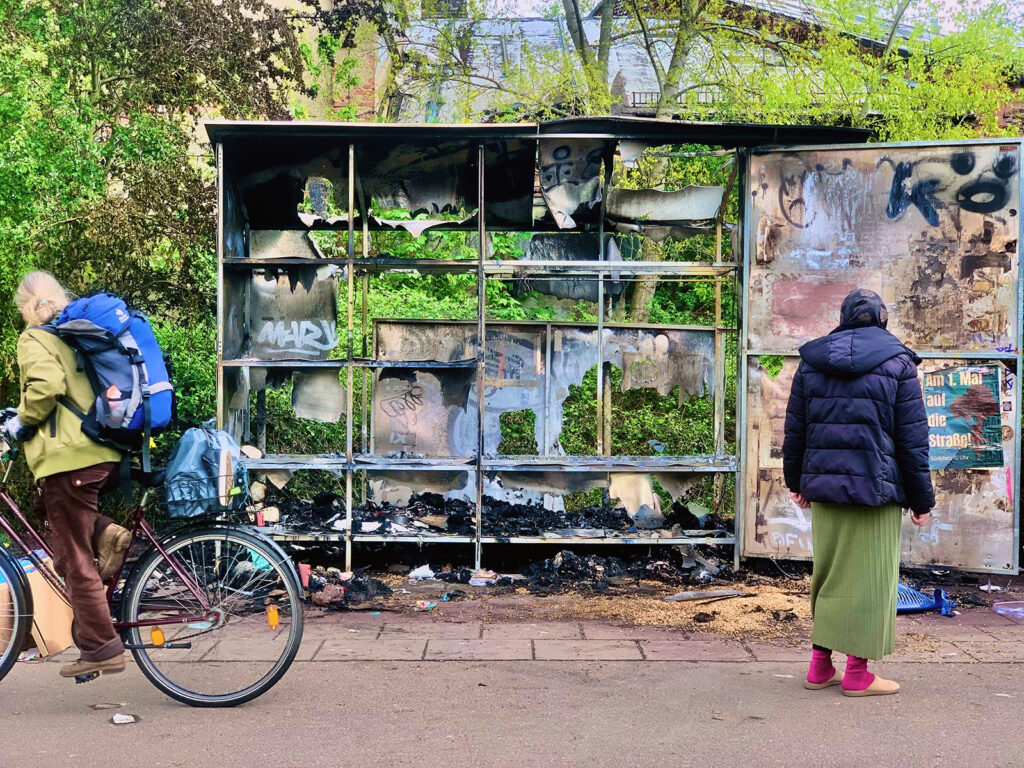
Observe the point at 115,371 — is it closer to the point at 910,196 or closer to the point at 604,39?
the point at 910,196

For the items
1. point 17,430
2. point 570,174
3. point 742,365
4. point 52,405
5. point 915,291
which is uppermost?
point 570,174

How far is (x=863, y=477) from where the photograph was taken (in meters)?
4.44

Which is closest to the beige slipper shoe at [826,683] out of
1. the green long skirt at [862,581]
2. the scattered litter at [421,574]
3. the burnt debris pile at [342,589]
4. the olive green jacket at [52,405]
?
the green long skirt at [862,581]

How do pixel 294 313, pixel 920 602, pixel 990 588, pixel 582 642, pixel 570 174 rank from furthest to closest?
1. pixel 294 313
2. pixel 570 174
3. pixel 990 588
4. pixel 920 602
5. pixel 582 642

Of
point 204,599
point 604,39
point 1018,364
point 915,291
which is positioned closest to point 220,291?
point 204,599

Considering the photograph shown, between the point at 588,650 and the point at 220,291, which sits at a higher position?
the point at 220,291

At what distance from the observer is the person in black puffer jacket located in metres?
4.46

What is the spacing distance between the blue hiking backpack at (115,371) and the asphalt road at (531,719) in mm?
1246

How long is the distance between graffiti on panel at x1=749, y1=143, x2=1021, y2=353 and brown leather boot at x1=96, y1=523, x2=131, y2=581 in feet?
14.7

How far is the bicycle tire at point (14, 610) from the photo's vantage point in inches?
170

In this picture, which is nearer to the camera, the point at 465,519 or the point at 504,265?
the point at 504,265

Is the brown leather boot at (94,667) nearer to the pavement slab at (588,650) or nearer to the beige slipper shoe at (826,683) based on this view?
the pavement slab at (588,650)

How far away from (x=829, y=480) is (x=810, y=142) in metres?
3.35

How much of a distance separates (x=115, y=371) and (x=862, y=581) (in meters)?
3.41
